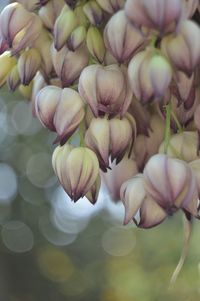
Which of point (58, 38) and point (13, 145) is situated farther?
point (13, 145)

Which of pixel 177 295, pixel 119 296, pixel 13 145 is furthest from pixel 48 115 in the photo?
pixel 13 145

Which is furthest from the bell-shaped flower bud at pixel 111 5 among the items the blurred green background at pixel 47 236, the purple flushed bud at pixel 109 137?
the blurred green background at pixel 47 236

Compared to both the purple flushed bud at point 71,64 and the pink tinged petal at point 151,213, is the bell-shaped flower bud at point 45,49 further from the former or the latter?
the pink tinged petal at point 151,213

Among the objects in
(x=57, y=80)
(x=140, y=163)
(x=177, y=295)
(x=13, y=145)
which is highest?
(x=57, y=80)

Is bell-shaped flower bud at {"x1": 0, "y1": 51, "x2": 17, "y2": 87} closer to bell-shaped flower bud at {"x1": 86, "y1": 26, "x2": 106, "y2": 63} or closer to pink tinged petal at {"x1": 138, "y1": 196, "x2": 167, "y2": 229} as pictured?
bell-shaped flower bud at {"x1": 86, "y1": 26, "x2": 106, "y2": 63}

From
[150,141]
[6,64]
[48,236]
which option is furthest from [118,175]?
[48,236]

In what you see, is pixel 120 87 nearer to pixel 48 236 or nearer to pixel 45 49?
pixel 45 49

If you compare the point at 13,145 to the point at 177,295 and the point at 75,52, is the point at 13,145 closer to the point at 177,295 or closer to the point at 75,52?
the point at 177,295

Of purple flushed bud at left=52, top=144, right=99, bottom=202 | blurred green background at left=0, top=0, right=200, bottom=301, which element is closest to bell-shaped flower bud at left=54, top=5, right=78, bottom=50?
purple flushed bud at left=52, top=144, right=99, bottom=202
